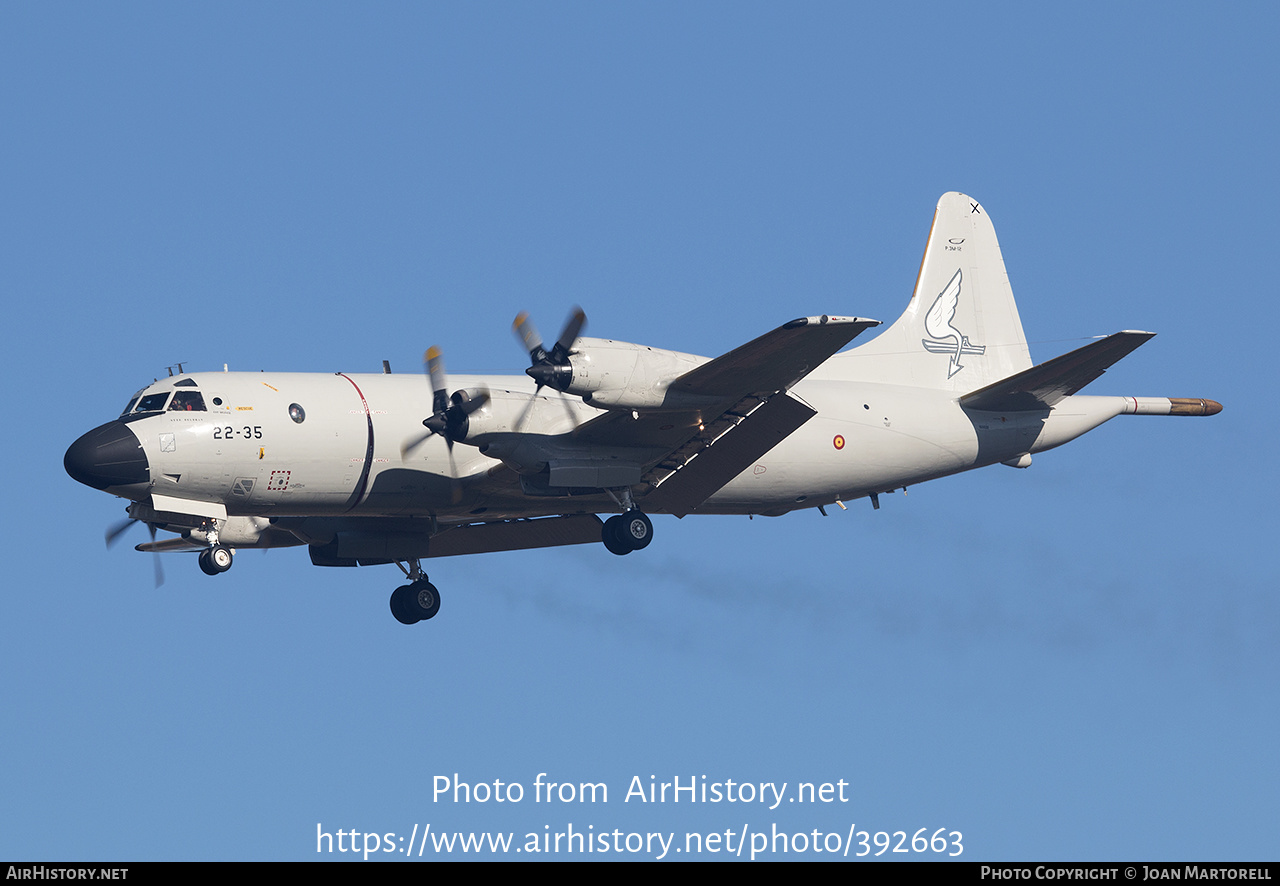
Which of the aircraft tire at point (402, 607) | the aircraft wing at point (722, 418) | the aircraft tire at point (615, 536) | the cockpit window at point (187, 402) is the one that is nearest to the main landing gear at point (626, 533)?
the aircraft tire at point (615, 536)

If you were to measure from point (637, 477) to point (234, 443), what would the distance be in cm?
652

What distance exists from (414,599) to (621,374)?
7.37 meters

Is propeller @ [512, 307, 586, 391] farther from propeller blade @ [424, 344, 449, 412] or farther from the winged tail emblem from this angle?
the winged tail emblem

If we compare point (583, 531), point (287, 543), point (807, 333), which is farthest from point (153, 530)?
point (807, 333)

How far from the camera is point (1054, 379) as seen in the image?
93.7 feet

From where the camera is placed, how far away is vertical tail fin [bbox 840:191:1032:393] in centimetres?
3066

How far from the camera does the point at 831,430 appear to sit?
2847cm

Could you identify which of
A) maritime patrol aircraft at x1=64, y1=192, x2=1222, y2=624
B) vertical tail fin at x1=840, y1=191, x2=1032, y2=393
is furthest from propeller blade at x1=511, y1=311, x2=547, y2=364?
vertical tail fin at x1=840, y1=191, x2=1032, y2=393

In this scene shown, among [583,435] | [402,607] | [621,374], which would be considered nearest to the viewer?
[621,374]

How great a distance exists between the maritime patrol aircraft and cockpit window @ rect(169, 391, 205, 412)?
0.04 meters

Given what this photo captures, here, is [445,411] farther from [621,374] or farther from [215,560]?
[215,560]

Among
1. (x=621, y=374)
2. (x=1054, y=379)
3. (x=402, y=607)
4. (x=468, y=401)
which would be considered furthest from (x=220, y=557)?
(x=1054, y=379)
